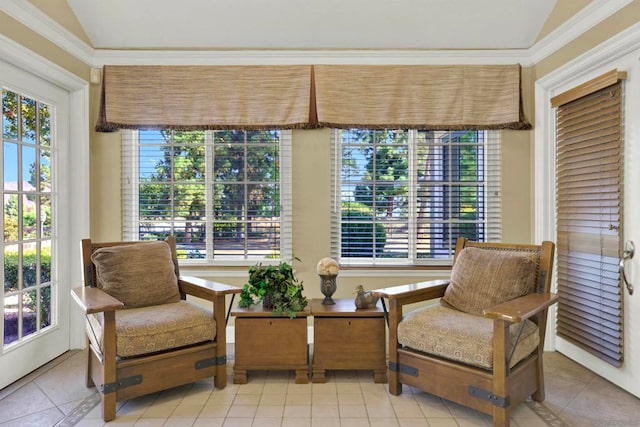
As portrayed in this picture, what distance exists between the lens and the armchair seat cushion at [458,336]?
6.44 ft

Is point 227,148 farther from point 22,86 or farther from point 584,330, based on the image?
point 584,330

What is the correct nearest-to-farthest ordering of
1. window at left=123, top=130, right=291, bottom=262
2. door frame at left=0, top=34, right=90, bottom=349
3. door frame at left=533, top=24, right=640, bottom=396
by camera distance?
door frame at left=533, top=24, right=640, bottom=396, door frame at left=0, top=34, right=90, bottom=349, window at left=123, top=130, right=291, bottom=262

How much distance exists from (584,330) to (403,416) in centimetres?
151

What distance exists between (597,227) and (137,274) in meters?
3.02

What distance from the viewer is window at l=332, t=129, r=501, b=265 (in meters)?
3.30

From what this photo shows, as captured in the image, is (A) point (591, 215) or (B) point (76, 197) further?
(B) point (76, 197)

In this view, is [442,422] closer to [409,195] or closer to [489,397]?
[489,397]

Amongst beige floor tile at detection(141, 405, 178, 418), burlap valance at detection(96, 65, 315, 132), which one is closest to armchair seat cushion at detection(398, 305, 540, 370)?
beige floor tile at detection(141, 405, 178, 418)

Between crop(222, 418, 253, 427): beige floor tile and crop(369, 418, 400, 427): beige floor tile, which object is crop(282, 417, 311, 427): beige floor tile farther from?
crop(369, 418, 400, 427): beige floor tile

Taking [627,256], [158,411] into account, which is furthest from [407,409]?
[627,256]

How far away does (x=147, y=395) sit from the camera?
2320 mm

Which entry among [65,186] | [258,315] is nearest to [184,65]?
[65,186]

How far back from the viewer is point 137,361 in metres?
2.12

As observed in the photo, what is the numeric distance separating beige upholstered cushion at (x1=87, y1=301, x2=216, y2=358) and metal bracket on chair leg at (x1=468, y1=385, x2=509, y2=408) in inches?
57.7
